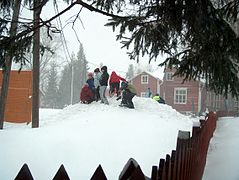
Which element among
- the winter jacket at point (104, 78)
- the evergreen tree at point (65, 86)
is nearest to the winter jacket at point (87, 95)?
the winter jacket at point (104, 78)

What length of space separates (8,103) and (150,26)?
12.2 metres

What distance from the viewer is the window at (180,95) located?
43.4 m

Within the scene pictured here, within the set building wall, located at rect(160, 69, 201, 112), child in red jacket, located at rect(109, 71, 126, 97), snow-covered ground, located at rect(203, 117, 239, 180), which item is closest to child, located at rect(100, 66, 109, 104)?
child in red jacket, located at rect(109, 71, 126, 97)

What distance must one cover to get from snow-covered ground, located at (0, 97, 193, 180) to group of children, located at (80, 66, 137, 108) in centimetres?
182

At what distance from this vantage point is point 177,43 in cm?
579

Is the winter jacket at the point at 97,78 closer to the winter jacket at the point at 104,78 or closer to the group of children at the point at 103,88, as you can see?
the group of children at the point at 103,88

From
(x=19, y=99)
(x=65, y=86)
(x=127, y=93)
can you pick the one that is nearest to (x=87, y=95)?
(x=127, y=93)

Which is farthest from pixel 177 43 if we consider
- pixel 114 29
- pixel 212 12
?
pixel 212 12

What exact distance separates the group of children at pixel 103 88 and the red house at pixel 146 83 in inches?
1316

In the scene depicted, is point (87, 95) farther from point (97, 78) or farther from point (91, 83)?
point (97, 78)

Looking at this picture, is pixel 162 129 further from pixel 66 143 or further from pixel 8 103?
pixel 8 103

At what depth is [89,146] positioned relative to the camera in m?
8.44

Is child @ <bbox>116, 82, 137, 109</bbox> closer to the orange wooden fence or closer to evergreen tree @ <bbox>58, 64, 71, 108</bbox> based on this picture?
the orange wooden fence

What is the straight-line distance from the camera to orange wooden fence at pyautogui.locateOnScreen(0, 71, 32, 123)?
50.9 feet
